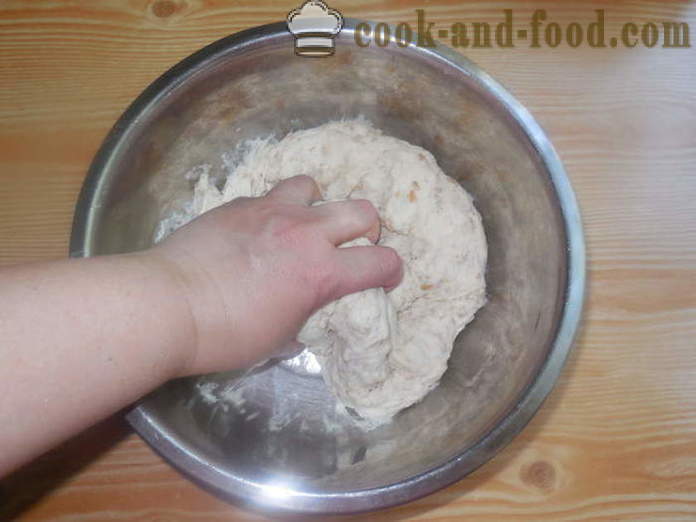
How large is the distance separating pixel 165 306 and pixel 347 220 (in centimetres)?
25

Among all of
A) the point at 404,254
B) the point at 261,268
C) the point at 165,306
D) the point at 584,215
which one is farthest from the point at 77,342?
the point at 584,215

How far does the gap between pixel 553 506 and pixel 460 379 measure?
0.62ft

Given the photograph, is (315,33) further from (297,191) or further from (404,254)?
(404,254)

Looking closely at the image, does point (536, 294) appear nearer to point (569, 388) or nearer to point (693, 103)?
point (569, 388)

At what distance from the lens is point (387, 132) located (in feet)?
2.77

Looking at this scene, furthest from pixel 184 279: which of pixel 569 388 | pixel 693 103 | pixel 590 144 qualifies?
pixel 693 103

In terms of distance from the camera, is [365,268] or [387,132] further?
[387,132]

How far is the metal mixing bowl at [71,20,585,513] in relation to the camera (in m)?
0.59

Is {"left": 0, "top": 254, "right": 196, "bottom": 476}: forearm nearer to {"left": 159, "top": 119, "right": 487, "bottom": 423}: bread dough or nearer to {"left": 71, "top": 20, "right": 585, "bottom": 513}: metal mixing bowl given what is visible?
{"left": 71, "top": 20, "right": 585, "bottom": 513}: metal mixing bowl

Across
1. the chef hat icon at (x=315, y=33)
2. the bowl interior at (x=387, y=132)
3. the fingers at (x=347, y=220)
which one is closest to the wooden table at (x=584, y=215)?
the bowl interior at (x=387, y=132)

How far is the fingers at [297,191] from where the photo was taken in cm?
71

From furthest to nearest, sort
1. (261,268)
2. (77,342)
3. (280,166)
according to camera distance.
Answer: (280,166)
(261,268)
(77,342)

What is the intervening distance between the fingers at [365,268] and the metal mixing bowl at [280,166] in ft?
0.49

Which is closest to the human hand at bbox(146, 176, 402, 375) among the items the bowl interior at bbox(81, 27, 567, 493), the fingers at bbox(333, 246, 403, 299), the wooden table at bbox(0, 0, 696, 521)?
the fingers at bbox(333, 246, 403, 299)
